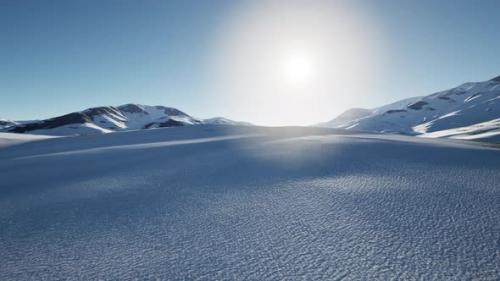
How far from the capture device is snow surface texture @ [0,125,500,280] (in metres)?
2.61

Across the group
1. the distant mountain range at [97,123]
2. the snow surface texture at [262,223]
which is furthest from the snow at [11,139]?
the distant mountain range at [97,123]

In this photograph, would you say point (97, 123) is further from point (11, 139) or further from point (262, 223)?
point (262, 223)

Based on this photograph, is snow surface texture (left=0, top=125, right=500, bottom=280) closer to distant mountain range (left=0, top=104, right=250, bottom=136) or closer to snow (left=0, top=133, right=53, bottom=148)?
snow (left=0, top=133, right=53, bottom=148)

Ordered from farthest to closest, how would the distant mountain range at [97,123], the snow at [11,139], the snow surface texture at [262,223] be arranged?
the distant mountain range at [97,123] < the snow at [11,139] < the snow surface texture at [262,223]

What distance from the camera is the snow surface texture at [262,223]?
2.61 metres

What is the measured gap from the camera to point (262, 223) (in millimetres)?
3617

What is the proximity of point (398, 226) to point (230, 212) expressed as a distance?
233 cm

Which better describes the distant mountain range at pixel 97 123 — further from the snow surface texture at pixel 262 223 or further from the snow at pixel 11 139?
the snow surface texture at pixel 262 223

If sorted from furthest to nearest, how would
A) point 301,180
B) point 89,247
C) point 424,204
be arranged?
point 301,180 < point 424,204 < point 89,247

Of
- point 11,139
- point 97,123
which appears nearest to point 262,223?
point 11,139

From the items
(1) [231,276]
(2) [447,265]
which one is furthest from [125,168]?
(2) [447,265]

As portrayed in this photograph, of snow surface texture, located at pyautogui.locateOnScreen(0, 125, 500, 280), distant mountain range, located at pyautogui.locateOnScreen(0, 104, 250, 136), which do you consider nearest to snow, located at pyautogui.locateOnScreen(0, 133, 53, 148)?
snow surface texture, located at pyautogui.locateOnScreen(0, 125, 500, 280)

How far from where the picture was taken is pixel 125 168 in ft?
25.5

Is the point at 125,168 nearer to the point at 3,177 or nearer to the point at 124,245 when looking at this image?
the point at 3,177
